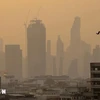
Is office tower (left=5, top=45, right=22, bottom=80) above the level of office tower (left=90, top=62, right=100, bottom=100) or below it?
above

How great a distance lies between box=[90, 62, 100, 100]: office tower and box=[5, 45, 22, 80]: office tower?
4776 inches

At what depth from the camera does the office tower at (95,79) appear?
41969mm

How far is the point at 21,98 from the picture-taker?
50.5m

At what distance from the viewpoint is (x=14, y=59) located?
551 feet

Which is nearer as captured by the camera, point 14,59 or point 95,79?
point 95,79

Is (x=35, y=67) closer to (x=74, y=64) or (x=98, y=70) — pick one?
(x=74, y=64)

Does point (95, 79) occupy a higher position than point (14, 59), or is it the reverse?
point (14, 59)

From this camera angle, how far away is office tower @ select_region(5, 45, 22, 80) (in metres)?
166

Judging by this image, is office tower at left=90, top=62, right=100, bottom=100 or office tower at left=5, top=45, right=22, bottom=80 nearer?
office tower at left=90, top=62, right=100, bottom=100

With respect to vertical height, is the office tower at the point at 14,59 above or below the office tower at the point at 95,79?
above

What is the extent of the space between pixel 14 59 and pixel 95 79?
127 m

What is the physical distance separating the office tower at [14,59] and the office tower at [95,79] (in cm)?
12131

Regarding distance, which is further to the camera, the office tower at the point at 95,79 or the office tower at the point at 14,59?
the office tower at the point at 14,59

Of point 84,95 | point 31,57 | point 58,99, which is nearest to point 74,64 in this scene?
point 31,57
